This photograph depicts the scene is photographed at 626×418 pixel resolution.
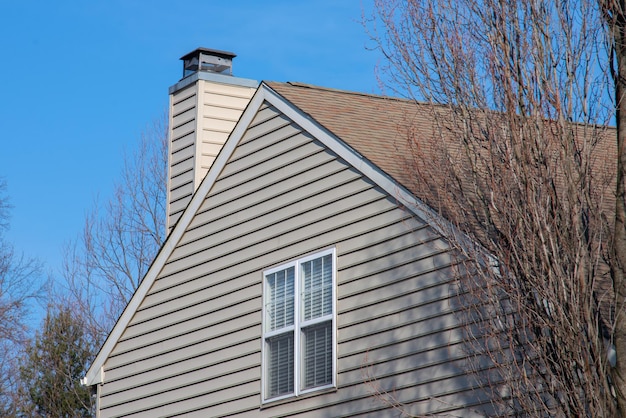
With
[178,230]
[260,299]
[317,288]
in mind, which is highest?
[178,230]

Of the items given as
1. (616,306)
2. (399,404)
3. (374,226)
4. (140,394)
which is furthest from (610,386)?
(140,394)

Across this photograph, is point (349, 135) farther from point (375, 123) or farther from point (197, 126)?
point (197, 126)

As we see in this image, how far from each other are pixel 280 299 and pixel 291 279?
0.83ft

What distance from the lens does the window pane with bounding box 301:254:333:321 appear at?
10797 millimetres

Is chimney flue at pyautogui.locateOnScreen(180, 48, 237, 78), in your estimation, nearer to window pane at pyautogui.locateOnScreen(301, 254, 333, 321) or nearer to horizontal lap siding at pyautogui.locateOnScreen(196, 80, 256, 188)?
horizontal lap siding at pyautogui.locateOnScreen(196, 80, 256, 188)

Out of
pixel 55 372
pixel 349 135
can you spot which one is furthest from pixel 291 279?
pixel 55 372

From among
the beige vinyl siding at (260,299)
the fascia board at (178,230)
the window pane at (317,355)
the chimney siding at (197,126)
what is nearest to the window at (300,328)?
the window pane at (317,355)

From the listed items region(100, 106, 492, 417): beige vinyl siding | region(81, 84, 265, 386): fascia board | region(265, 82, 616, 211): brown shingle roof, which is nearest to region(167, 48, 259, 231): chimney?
region(81, 84, 265, 386): fascia board

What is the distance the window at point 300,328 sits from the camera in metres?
10.7

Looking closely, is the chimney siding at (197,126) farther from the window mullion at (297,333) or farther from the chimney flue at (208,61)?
the window mullion at (297,333)

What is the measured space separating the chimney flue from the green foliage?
43.5ft

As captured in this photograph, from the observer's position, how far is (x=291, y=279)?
36.8 feet

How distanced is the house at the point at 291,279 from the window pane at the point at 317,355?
0.02 m

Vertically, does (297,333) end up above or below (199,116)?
below
